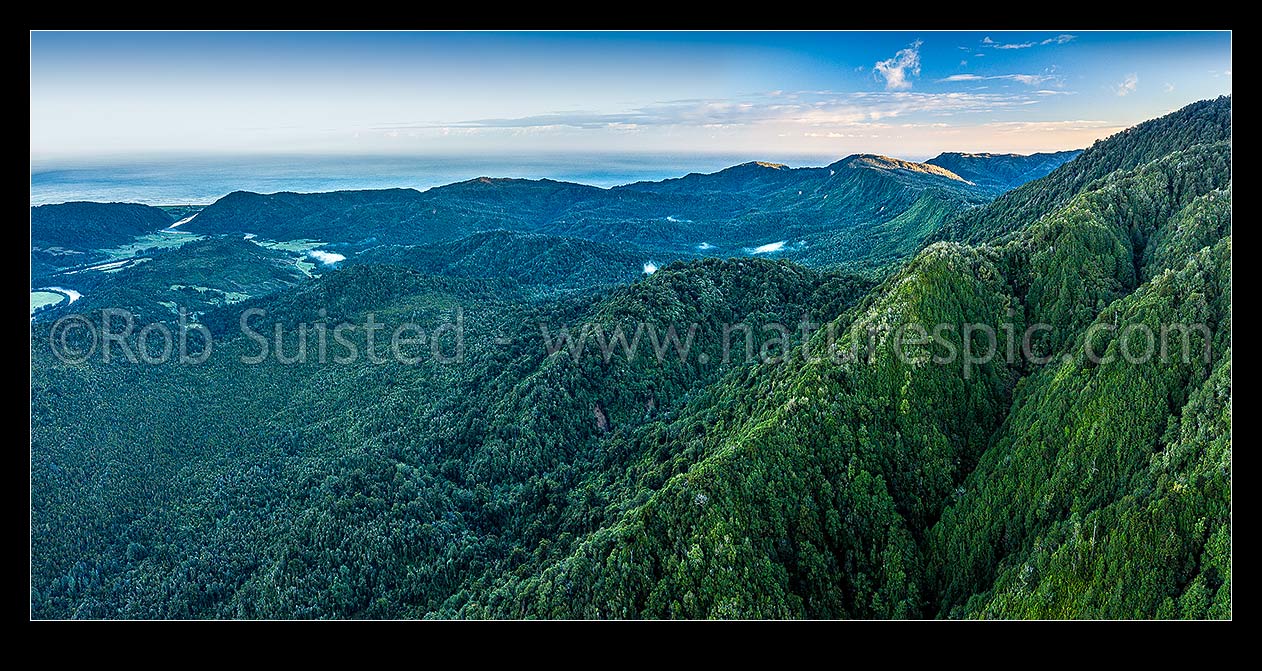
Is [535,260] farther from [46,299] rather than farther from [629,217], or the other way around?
[629,217]

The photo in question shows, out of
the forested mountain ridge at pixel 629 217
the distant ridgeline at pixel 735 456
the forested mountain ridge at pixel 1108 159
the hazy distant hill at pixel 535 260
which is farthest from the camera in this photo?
the forested mountain ridge at pixel 629 217

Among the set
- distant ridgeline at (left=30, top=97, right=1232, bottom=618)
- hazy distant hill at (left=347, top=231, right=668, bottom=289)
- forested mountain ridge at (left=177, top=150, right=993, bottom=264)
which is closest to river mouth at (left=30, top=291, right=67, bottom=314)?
hazy distant hill at (left=347, top=231, right=668, bottom=289)

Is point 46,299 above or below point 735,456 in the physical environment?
above

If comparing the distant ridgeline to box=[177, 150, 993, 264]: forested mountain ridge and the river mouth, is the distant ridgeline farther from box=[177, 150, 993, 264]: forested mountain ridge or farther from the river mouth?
box=[177, 150, 993, 264]: forested mountain ridge

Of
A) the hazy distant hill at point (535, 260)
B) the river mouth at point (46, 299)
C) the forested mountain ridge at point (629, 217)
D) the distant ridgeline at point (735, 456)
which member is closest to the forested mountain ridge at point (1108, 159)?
the distant ridgeline at point (735, 456)

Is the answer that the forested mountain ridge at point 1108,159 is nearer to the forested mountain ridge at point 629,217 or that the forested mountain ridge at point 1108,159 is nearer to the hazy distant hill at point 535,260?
the hazy distant hill at point 535,260

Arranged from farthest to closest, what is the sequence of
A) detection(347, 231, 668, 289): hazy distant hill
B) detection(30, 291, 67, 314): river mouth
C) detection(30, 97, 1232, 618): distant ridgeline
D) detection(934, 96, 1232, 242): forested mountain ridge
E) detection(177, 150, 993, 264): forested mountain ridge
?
detection(177, 150, 993, 264): forested mountain ridge
detection(347, 231, 668, 289): hazy distant hill
detection(30, 291, 67, 314): river mouth
detection(934, 96, 1232, 242): forested mountain ridge
detection(30, 97, 1232, 618): distant ridgeline

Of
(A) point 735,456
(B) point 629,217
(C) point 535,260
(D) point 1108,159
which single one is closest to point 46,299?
(C) point 535,260

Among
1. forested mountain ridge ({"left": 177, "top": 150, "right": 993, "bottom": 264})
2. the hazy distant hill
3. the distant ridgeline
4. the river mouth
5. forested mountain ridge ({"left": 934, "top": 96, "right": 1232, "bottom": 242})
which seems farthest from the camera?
forested mountain ridge ({"left": 177, "top": 150, "right": 993, "bottom": 264})
